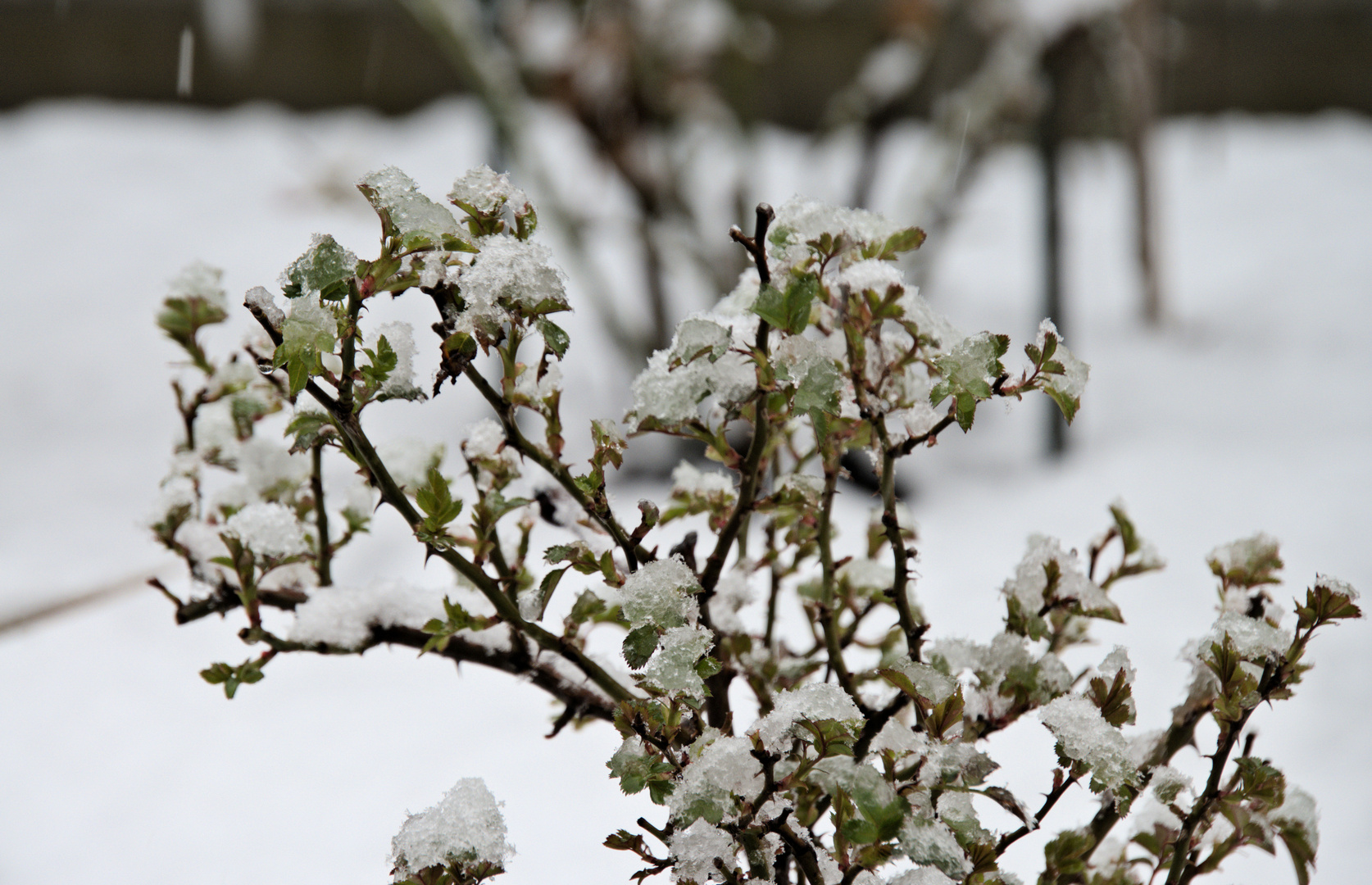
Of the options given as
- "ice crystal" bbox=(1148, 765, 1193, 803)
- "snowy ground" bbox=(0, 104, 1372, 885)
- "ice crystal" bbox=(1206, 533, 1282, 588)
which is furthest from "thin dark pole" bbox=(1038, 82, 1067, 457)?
"ice crystal" bbox=(1148, 765, 1193, 803)

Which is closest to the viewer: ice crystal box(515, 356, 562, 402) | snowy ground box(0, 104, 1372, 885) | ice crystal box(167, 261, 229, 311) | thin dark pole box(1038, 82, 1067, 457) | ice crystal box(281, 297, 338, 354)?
ice crystal box(281, 297, 338, 354)

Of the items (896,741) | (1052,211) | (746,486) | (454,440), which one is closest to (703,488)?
(746,486)

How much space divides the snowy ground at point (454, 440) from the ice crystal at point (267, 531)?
382 millimetres

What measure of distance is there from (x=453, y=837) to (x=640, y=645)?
0.45ft

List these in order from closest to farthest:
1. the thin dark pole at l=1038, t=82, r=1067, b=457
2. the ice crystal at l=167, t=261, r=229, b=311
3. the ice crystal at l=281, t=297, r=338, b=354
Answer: the ice crystal at l=281, t=297, r=338, b=354, the ice crystal at l=167, t=261, r=229, b=311, the thin dark pole at l=1038, t=82, r=1067, b=457

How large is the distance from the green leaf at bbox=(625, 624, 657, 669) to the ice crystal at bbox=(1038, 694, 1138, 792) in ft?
0.64

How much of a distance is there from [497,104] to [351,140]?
7.79 ft

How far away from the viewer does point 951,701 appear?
49cm

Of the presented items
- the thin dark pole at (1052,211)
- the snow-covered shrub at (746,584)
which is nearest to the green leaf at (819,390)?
the snow-covered shrub at (746,584)

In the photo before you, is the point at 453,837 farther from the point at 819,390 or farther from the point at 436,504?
the point at 819,390

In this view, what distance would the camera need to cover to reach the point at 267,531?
58 cm

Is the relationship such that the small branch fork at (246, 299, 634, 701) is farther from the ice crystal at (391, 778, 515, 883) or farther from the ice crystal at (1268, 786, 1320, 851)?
the ice crystal at (1268, 786, 1320, 851)

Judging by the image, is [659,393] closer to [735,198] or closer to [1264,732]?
[1264,732]

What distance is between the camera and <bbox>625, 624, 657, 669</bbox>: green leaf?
18.1 inches
